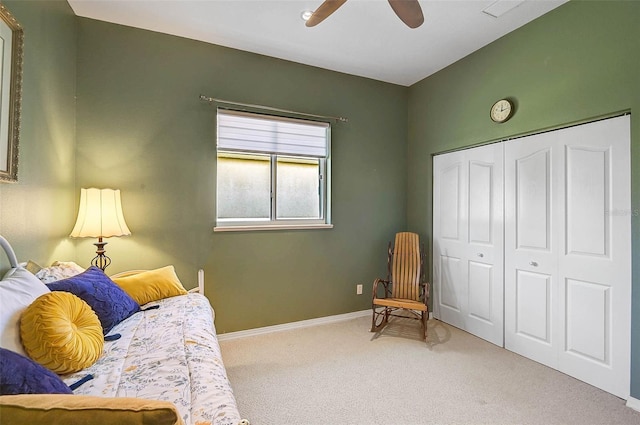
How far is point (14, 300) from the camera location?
1.31 metres

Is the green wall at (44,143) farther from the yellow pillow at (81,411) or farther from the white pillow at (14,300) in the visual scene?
the yellow pillow at (81,411)

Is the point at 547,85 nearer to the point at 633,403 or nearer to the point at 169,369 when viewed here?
the point at 633,403

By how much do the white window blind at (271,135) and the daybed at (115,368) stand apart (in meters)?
1.69

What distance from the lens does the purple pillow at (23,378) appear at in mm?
825

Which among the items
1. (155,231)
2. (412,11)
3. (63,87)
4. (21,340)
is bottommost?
(21,340)

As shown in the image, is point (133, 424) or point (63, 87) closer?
point (133, 424)

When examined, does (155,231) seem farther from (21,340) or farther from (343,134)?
(343,134)

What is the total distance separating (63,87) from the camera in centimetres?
231

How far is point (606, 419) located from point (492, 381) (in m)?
0.62

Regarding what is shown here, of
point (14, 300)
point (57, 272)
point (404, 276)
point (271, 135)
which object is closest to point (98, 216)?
point (57, 272)

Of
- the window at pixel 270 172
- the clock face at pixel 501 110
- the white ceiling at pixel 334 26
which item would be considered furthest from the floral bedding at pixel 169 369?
the clock face at pixel 501 110

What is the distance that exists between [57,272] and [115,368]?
3.25ft

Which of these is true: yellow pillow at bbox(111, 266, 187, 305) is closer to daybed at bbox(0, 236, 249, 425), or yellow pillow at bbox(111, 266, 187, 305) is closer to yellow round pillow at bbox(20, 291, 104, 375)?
daybed at bbox(0, 236, 249, 425)

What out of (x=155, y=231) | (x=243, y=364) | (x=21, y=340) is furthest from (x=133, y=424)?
(x=155, y=231)
